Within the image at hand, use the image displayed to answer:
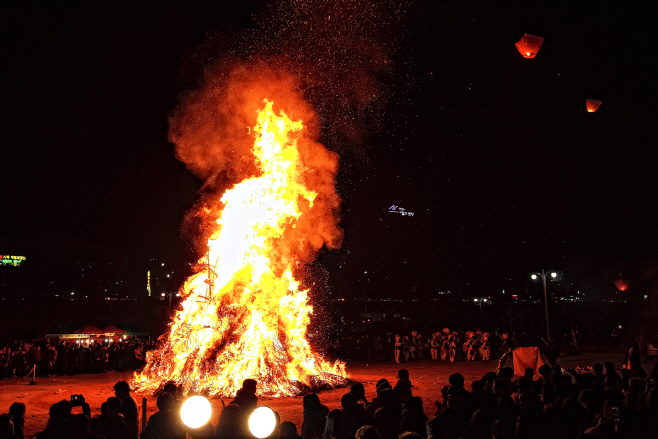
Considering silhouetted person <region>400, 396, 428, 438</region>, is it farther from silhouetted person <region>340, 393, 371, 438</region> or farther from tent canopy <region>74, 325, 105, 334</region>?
tent canopy <region>74, 325, 105, 334</region>

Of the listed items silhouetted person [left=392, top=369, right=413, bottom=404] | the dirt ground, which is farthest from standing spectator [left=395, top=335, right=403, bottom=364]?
silhouetted person [left=392, top=369, right=413, bottom=404]

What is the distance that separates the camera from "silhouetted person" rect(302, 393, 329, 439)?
259 inches

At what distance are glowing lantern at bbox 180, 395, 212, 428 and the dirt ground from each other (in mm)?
9610

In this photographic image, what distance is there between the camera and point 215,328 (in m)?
18.0

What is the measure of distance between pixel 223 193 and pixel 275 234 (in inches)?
83.1

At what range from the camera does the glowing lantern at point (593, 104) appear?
14.3 metres

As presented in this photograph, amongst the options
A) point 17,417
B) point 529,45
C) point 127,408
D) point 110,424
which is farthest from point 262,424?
point 529,45

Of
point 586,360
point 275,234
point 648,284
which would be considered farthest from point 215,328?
point 648,284

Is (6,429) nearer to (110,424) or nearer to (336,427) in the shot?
(110,424)

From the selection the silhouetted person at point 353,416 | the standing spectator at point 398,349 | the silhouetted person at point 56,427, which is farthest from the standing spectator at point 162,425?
the standing spectator at point 398,349

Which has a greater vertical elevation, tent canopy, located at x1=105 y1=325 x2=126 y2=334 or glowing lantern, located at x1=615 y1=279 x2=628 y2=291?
glowing lantern, located at x1=615 y1=279 x2=628 y2=291

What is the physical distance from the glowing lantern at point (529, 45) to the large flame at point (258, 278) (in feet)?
26.1

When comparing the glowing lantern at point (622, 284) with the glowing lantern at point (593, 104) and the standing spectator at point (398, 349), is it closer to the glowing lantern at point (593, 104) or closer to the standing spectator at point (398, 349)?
the standing spectator at point (398, 349)

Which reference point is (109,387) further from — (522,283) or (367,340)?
(522,283)
